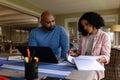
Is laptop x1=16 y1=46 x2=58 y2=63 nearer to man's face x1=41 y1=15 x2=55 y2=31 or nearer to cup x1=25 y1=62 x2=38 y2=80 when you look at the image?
cup x1=25 y1=62 x2=38 y2=80

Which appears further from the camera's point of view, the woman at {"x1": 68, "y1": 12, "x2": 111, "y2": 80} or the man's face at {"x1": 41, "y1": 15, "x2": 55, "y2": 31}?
the man's face at {"x1": 41, "y1": 15, "x2": 55, "y2": 31}

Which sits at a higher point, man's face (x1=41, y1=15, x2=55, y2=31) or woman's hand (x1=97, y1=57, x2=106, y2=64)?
man's face (x1=41, y1=15, x2=55, y2=31)

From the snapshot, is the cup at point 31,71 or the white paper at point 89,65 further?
the white paper at point 89,65

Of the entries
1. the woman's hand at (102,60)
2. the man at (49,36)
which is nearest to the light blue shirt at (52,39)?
the man at (49,36)

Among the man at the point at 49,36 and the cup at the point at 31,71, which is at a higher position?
the man at the point at 49,36

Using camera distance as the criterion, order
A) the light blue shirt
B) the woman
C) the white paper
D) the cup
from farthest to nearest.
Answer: the light blue shirt
the woman
the white paper
the cup

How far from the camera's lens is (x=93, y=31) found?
1.32m

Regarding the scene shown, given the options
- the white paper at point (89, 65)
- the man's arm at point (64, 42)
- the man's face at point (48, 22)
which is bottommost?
the white paper at point (89, 65)

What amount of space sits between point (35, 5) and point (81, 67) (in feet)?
14.5

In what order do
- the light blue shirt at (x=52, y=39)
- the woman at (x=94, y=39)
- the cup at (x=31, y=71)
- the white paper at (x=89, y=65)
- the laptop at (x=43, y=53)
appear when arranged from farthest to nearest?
the light blue shirt at (x=52, y=39) → the woman at (x=94, y=39) → the laptop at (x=43, y=53) → the white paper at (x=89, y=65) → the cup at (x=31, y=71)

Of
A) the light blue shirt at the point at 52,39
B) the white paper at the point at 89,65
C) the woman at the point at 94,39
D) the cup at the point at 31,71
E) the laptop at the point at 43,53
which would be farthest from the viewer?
the light blue shirt at the point at 52,39

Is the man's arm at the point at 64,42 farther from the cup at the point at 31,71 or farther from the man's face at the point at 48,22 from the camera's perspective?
the cup at the point at 31,71

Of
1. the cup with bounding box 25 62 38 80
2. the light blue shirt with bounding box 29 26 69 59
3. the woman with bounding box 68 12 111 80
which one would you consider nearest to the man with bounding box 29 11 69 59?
the light blue shirt with bounding box 29 26 69 59

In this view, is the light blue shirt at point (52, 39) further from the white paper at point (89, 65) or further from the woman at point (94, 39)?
the white paper at point (89, 65)
